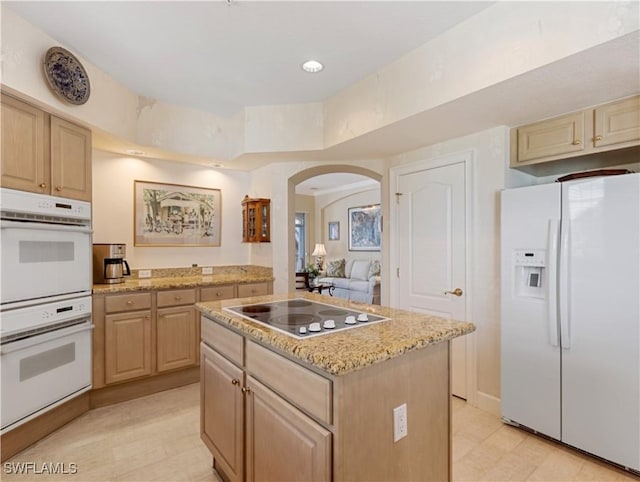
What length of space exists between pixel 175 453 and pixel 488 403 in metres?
2.29

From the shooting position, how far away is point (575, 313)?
2.07 meters

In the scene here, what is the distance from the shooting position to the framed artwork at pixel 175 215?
11.6ft

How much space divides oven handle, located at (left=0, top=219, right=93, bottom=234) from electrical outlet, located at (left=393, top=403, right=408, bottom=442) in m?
2.36

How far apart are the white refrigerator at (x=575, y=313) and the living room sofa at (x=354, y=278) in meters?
3.81

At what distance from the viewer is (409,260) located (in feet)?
10.8

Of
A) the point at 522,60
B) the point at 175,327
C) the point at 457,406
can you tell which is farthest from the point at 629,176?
the point at 175,327

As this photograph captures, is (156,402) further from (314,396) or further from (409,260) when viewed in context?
(409,260)

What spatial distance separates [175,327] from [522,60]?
322 centimetres

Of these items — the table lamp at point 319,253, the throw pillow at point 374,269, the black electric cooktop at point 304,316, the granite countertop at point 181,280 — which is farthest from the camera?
the table lamp at point 319,253

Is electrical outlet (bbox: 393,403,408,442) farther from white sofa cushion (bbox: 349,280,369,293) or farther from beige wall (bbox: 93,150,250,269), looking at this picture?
white sofa cushion (bbox: 349,280,369,293)

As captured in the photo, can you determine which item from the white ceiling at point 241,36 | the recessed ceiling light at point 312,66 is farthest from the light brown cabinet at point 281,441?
the recessed ceiling light at point 312,66

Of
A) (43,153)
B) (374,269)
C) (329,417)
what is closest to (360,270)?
(374,269)

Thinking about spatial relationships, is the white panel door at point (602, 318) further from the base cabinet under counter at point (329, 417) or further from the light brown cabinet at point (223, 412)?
the light brown cabinet at point (223, 412)

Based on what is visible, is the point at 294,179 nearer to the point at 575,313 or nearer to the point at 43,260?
the point at 43,260
